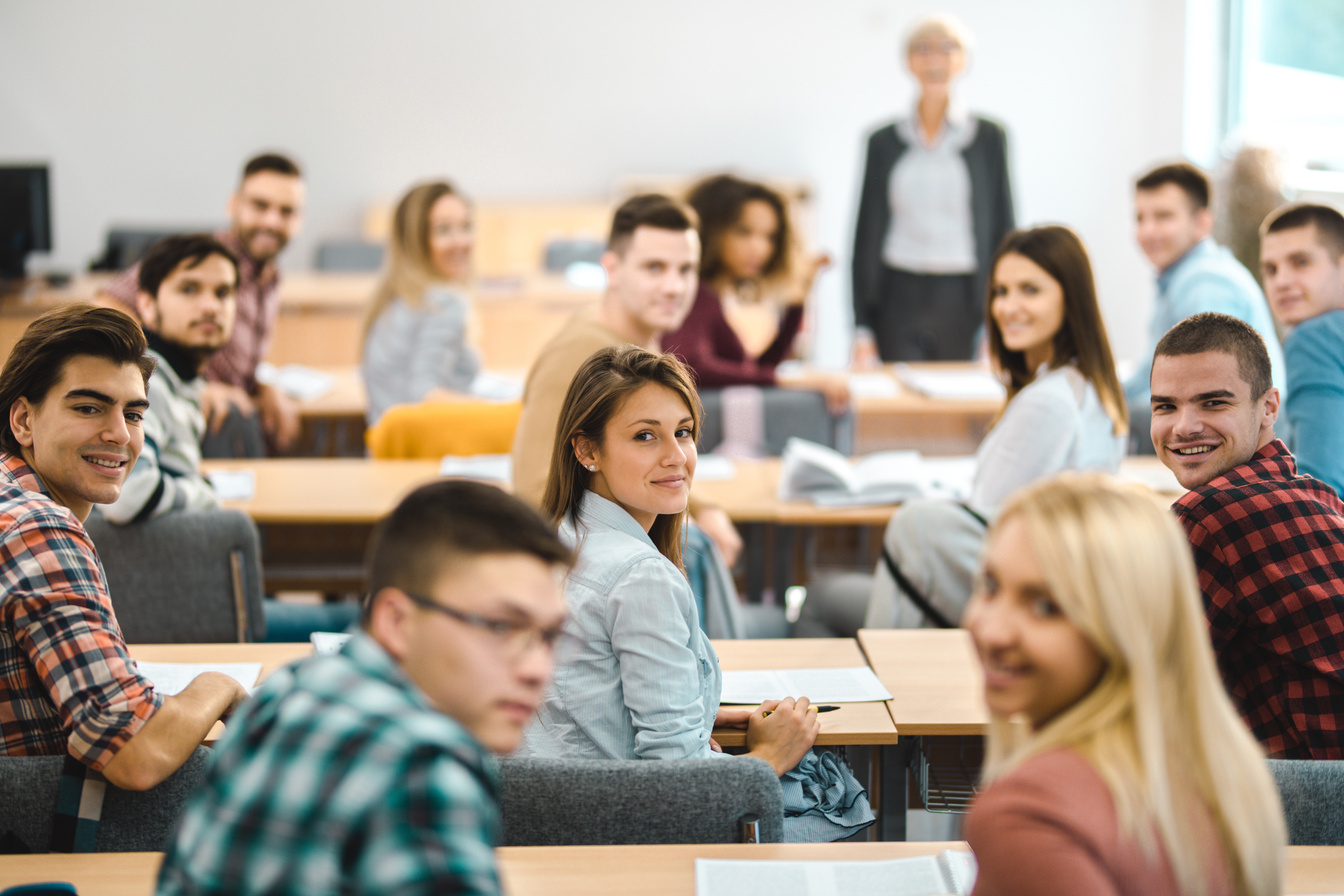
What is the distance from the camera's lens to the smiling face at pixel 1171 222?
3.49 metres

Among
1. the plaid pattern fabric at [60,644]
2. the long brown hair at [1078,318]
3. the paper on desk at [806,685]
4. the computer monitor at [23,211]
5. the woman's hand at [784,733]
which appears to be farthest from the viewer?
the computer monitor at [23,211]

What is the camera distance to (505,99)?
299 inches

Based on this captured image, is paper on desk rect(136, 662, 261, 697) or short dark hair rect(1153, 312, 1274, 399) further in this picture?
paper on desk rect(136, 662, 261, 697)

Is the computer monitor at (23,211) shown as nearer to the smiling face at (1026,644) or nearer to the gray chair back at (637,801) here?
the gray chair back at (637,801)

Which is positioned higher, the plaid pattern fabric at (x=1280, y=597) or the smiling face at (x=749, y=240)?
the smiling face at (x=749, y=240)

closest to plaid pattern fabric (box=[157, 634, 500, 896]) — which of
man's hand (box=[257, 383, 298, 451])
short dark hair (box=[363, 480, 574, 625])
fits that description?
short dark hair (box=[363, 480, 574, 625])

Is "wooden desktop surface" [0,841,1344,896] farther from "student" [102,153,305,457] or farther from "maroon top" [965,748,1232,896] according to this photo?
"student" [102,153,305,457]

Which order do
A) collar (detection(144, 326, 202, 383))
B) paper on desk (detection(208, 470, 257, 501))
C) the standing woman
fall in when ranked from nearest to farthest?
collar (detection(144, 326, 202, 383)), paper on desk (detection(208, 470, 257, 501)), the standing woman

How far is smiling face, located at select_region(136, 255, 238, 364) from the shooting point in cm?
276

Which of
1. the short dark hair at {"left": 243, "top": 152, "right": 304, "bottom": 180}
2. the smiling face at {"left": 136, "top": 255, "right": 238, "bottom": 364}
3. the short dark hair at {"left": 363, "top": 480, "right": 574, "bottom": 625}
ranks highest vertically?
the short dark hair at {"left": 243, "top": 152, "right": 304, "bottom": 180}

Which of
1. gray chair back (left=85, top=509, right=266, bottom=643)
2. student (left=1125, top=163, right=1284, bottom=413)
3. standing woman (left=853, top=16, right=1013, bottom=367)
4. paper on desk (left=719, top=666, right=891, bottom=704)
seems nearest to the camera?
paper on desk (left=719, top=666, right=891, bottom=704)

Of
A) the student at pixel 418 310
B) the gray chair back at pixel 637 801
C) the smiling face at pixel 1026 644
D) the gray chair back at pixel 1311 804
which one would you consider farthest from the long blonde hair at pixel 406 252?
the smiling face at pixel 1026 644

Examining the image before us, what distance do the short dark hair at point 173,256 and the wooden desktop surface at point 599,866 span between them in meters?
1.67

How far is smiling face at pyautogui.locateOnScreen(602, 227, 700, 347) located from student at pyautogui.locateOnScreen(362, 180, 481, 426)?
1.29 meters
